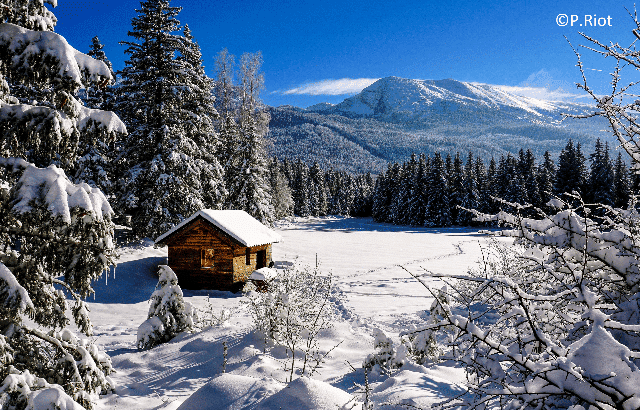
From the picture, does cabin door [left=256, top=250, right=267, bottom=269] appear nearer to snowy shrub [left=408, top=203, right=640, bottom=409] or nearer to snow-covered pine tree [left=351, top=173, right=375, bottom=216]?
snowy shrub [left=408, top=203, right=640, bottom=409]

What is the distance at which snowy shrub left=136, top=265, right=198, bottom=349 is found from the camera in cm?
896

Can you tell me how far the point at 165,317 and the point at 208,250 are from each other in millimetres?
8937

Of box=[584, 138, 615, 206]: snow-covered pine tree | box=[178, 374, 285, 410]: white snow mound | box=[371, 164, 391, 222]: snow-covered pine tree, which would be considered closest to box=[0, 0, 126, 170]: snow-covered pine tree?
box=[178, 374, 285, 410]: white snow mound

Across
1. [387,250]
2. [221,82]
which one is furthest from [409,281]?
[221,82]

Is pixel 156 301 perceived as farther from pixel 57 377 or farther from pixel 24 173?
pixel 24 173

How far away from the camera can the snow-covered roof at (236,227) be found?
55.0 ft

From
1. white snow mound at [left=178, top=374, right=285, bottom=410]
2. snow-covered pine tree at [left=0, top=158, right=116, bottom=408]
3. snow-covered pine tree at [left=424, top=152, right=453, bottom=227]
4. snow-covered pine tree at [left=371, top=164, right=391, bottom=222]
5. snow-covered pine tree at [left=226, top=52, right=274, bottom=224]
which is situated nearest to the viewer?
snow-covered pine tree at [left=0, top=158, right=116, bottom=408]

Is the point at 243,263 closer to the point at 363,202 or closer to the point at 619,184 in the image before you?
the point at 619,184

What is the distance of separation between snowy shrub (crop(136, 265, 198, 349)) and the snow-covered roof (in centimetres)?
681

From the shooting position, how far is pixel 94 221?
391 centimetres

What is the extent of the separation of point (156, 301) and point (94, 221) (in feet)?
21.2

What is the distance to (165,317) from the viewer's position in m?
9.30

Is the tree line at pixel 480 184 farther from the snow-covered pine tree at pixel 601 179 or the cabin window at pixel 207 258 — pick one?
the cabin window at pixel 207 258

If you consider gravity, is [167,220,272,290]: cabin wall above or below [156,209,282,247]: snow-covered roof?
below
